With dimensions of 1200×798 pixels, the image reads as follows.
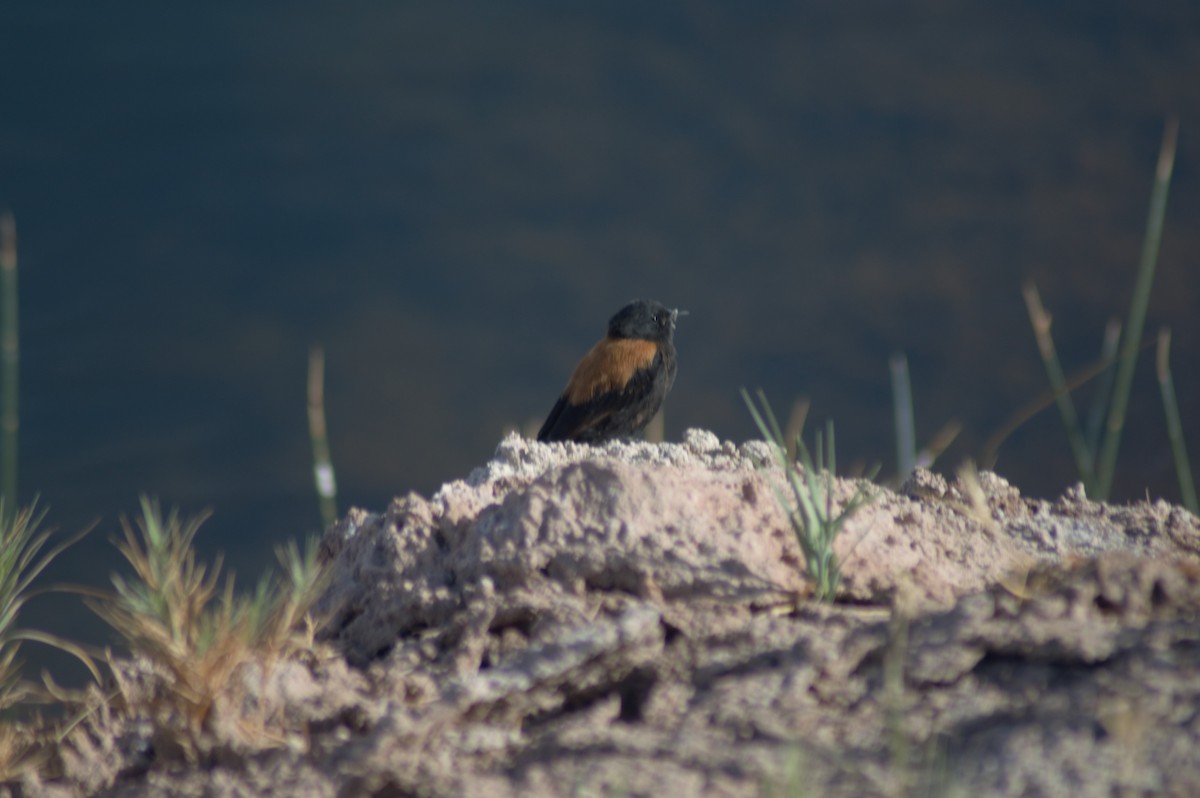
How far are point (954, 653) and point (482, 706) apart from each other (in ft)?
2.17

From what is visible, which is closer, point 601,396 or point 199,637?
point 199,637

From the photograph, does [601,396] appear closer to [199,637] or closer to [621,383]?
[621,383]

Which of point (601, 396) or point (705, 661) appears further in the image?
point (601, 396)

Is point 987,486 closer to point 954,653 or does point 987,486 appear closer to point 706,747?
point 954,653

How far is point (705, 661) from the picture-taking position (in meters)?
2.02

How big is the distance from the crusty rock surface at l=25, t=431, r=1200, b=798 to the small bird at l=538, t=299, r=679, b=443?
8.34 ft

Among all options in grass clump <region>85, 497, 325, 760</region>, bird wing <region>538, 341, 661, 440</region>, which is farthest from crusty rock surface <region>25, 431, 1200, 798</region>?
bird wing <region>538, 341, 661, 440</region>

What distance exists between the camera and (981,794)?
5.31 feet

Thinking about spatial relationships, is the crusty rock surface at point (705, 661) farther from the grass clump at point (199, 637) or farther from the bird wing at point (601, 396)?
the bird wing at point (601, 396)

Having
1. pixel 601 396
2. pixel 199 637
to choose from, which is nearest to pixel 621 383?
pixel 601 396

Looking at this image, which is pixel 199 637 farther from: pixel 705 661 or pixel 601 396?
pixel 601 396

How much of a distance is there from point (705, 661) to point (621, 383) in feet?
10.9

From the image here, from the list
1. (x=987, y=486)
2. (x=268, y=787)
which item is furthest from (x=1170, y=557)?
(x=268, y=787)

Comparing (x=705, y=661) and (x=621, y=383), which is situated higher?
(x=705, y=661)
